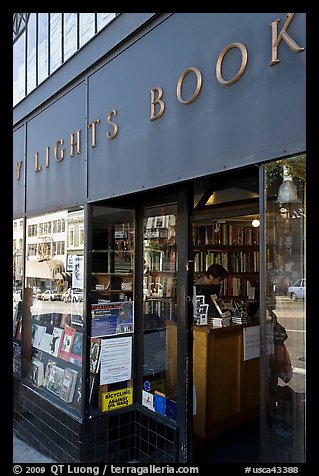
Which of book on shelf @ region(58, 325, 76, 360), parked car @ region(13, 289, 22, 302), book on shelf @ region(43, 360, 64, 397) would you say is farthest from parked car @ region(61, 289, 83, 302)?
parked car @ region(13, 289, 22, 302)

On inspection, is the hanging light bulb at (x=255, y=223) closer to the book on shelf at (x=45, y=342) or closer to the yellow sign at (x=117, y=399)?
the yellow sign at (x=117, y=399)

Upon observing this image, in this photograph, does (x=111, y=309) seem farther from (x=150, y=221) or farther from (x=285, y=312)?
(x=285, y=312)

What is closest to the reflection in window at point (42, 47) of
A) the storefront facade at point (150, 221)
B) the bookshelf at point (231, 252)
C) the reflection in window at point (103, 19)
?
the storefront facade at point (150, 221)

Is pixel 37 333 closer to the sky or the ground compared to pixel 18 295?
closer to the ground

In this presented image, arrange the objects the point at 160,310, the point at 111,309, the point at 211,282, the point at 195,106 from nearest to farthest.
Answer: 1. the point at 195,106
2. the point at 160,310
3. the point at 111,309
4. the point at 211,282

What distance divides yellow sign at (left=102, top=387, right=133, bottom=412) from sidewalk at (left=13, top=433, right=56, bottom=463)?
36.3 inches

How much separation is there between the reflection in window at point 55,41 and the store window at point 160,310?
2239 millimetres

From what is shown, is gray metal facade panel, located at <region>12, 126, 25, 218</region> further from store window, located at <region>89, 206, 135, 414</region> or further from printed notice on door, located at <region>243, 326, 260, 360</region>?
printed notice on door, located at <region>243, 326, 260, 360</region>

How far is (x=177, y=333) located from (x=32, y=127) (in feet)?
11.0

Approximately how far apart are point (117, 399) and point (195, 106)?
2835 mm

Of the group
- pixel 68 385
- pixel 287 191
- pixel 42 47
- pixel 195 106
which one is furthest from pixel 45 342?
pixel 42 47

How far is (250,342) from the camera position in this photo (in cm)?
464

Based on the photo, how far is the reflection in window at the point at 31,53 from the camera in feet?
17.9

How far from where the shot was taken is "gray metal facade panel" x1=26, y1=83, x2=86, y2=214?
4.17m
